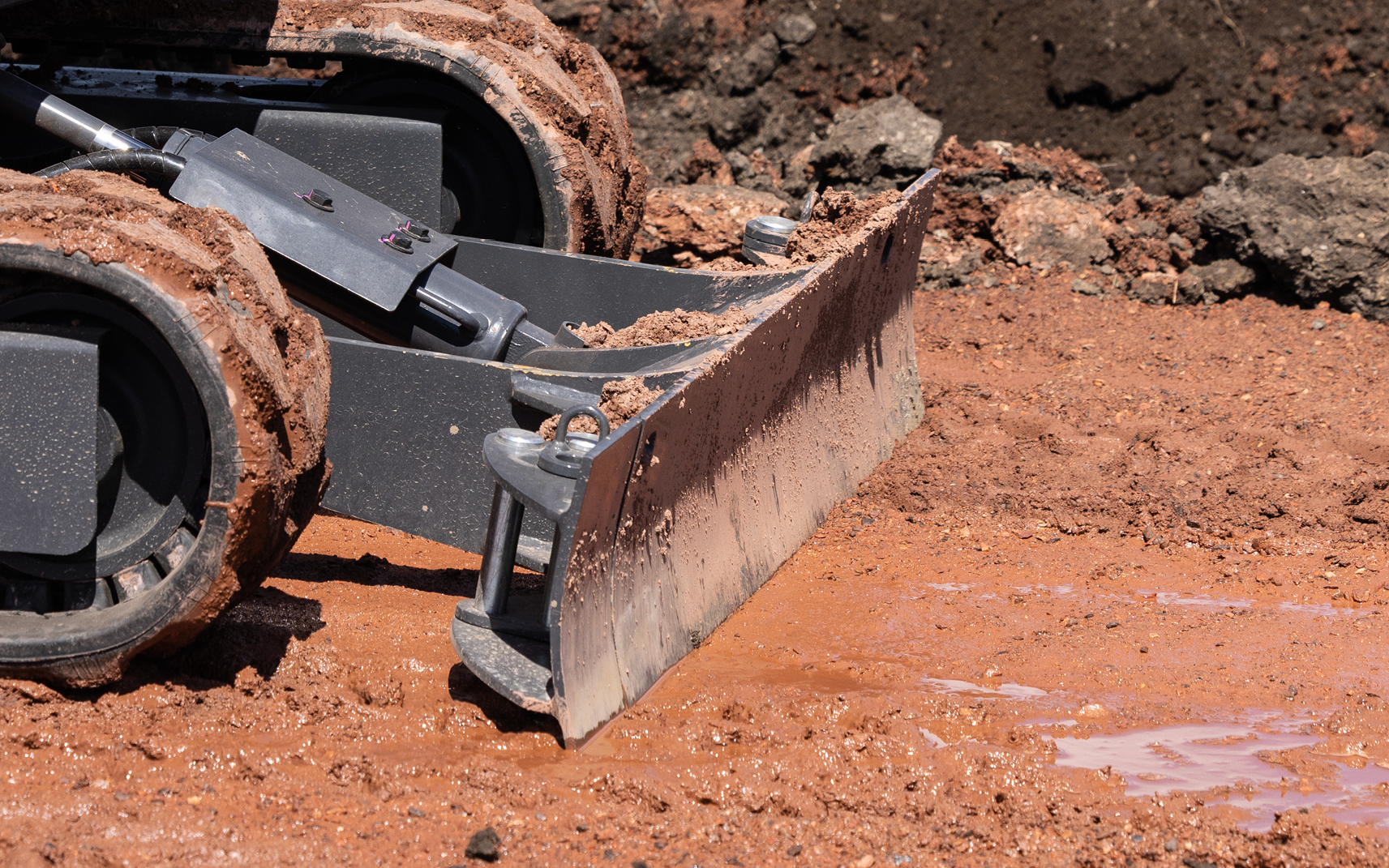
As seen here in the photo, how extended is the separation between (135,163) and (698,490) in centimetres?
205

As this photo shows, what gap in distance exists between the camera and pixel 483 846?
7.82ft

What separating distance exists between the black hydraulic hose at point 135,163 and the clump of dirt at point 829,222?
218 cm

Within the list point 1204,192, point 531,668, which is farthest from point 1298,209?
point 531,668

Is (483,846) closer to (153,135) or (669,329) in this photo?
(669,329)

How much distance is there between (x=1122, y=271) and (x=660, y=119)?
141 inches

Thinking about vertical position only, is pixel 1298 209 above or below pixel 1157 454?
above

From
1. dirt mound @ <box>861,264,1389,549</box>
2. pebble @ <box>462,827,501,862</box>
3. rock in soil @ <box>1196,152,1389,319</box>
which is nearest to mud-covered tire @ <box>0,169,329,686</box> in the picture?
pebble @ <box>462,827,501,862</box>

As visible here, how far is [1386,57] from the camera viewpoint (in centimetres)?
858

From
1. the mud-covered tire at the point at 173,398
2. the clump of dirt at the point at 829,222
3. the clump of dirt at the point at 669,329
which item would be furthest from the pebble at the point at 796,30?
the mud-covered tire at the point at 173,398

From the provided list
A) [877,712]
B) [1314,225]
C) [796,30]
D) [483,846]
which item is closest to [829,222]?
[877,712]

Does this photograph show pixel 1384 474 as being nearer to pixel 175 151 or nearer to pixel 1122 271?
pixel 1122 271

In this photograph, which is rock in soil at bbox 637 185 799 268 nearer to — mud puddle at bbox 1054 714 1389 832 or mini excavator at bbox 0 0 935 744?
mini excavator at bbox 0 0 935 744

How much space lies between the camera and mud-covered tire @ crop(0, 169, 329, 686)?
273cm

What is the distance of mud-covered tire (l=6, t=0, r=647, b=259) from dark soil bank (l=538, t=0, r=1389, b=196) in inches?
136
